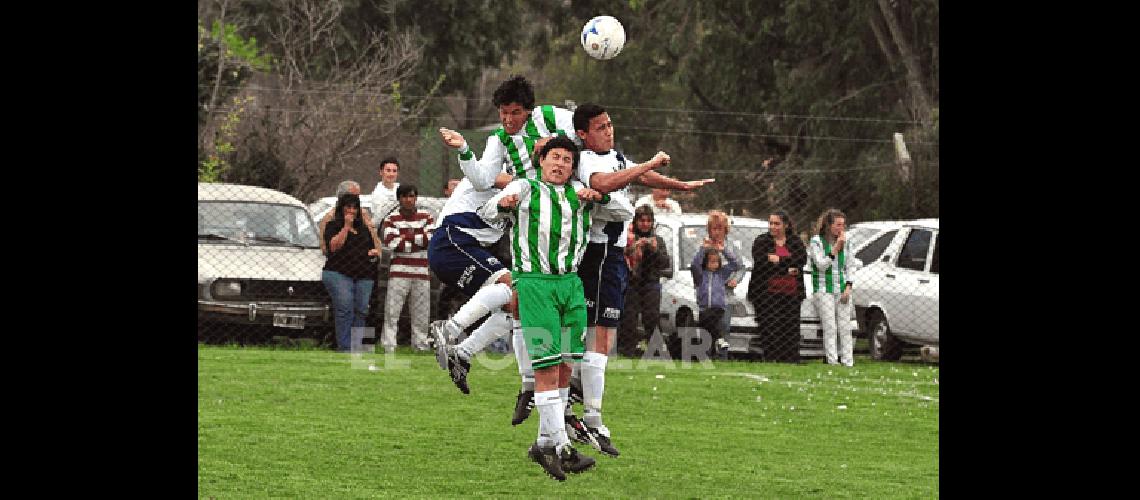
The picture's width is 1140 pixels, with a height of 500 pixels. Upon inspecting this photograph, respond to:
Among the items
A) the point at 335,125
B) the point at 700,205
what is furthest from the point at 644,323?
the point at 700,205

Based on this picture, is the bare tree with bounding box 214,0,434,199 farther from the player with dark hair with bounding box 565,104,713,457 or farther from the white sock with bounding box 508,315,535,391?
the player with dark hair with bounding box 565,104,713,457

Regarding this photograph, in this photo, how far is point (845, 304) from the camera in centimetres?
1877

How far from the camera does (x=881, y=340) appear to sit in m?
20.3

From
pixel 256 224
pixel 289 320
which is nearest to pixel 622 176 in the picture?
pixel 289 320

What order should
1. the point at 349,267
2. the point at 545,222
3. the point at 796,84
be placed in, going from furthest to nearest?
the point at 796,84 → the point at 349,267 → the point at 545,222

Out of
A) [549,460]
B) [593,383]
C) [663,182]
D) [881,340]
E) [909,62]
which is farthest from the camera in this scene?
[909,62]

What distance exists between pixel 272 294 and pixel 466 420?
637 centimetres

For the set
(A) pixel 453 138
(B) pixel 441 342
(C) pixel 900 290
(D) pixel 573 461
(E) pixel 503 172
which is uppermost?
(A) pixel 453 138

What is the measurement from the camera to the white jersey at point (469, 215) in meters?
10.5

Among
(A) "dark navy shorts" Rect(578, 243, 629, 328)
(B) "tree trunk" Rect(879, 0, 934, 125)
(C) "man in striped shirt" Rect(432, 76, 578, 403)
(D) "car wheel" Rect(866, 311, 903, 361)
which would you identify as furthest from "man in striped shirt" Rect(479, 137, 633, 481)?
(B) "tree trunk" Rect(879, 0, 934, 125)

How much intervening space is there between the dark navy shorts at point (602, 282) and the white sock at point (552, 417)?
1.01m

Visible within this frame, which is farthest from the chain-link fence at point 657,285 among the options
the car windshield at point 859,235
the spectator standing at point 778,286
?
the car windshield at point 859,235

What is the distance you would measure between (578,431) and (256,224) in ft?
32.2

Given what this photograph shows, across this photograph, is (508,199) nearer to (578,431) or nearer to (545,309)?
(545,309)
